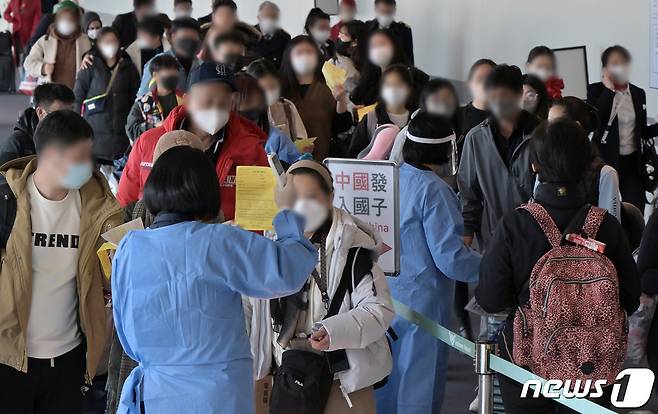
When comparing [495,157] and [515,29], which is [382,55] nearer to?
[515,29]

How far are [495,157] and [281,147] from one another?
3.56 feet

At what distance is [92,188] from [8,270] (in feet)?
1.42

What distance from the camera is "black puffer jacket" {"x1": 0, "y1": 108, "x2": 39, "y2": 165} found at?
226 inches

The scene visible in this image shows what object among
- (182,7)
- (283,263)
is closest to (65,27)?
(182,7)

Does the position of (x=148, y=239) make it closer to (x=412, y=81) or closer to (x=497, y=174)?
(x=497, y=174)

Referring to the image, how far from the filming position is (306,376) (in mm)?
4090

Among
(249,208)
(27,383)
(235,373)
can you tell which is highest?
(249,208)

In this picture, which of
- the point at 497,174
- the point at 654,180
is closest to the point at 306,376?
the point at 497,174

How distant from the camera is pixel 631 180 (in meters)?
8.79

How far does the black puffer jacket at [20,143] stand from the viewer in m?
5.74

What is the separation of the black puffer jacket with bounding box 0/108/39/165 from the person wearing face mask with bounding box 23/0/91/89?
17.0 feet

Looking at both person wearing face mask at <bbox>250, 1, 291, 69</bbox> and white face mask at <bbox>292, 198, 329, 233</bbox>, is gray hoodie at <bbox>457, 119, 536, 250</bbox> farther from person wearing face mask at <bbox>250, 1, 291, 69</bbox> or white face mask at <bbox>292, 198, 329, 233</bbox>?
person wearing face mask at <bbox>250, 1, 291, 69</bbox>

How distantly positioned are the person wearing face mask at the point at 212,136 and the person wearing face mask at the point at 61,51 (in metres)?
6.14

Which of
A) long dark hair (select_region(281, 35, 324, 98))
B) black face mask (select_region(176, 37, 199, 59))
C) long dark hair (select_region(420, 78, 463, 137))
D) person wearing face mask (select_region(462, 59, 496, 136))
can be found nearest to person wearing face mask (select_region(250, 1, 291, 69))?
black face mask (select_region(176, 37, 199, 59))
